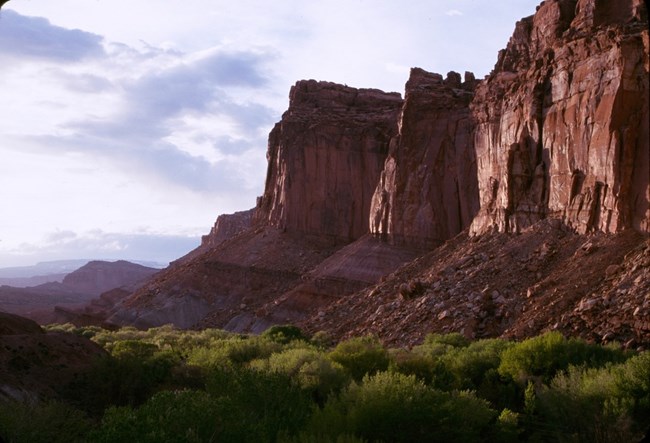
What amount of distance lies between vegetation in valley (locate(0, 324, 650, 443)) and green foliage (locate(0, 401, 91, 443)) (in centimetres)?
3

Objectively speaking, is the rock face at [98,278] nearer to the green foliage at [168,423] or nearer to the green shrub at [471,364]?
the green shrub at [471,364]

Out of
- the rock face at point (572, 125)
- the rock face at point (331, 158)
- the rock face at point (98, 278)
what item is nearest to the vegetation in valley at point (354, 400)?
the rock face at point (572, 125)

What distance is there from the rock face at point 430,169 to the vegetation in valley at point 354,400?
4027 cm

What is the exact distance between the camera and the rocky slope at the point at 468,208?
113 feet

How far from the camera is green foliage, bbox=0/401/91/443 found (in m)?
12.9

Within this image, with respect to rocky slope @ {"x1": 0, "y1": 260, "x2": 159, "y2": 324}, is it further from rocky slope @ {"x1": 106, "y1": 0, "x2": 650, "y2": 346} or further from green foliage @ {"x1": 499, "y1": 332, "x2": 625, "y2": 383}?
green foliage @ {"x1": 499, "y1": 332, "x2": 625, "y2": 383}

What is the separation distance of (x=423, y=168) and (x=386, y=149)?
56.7 feet

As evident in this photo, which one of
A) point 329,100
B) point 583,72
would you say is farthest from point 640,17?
point 329,100

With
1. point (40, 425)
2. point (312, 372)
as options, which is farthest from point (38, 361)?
point (312, 372)

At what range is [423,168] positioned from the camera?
221 ft

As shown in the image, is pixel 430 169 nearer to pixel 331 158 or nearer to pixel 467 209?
pixel 467 209

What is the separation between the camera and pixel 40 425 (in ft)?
44.2

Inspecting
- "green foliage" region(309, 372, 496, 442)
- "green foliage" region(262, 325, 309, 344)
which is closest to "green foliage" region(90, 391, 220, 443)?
"green foliage" region(309, 372, 496, 442)

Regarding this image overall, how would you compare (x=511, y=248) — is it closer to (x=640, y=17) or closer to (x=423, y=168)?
(x=640, y=17)
